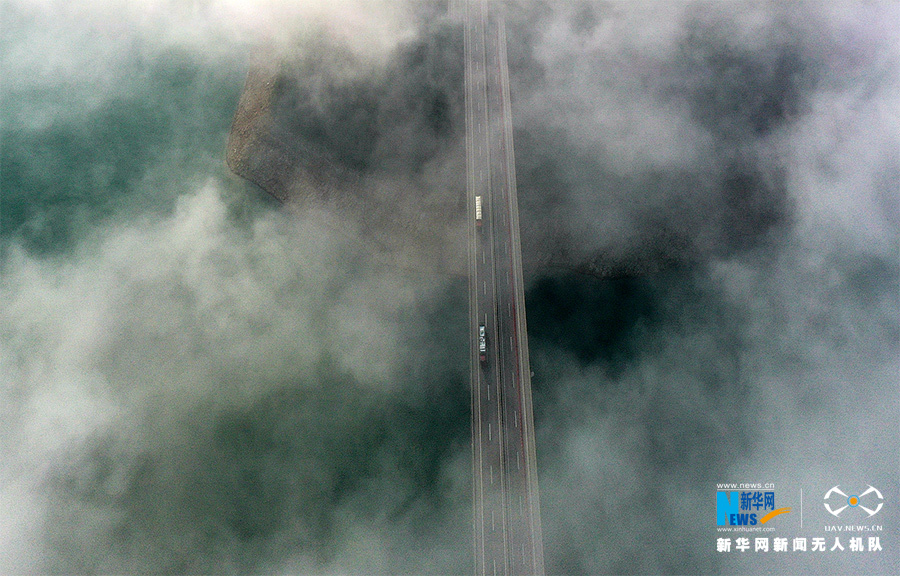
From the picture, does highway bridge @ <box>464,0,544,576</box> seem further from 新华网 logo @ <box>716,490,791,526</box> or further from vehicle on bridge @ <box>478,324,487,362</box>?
新华网 logo @ <box>716,490,791,526</box>

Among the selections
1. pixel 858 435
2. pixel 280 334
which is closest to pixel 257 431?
pixel 280 334

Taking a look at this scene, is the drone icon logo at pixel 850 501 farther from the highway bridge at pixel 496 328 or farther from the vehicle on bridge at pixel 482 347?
the vehicle on bridge at pixel 482 347

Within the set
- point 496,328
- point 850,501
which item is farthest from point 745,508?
point 496,328

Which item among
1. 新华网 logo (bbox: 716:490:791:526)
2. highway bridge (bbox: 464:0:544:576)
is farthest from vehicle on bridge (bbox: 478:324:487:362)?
新华网 logo (bbox: 716:490:791:526)

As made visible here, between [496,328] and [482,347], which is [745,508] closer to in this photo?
[496,328]

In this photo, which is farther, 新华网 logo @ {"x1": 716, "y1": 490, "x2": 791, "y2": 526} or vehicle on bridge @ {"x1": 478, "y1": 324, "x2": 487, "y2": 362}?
vehicle on bridge @ {"x1": 478, "y1": 324, "x2": 487, "y2": 362}
